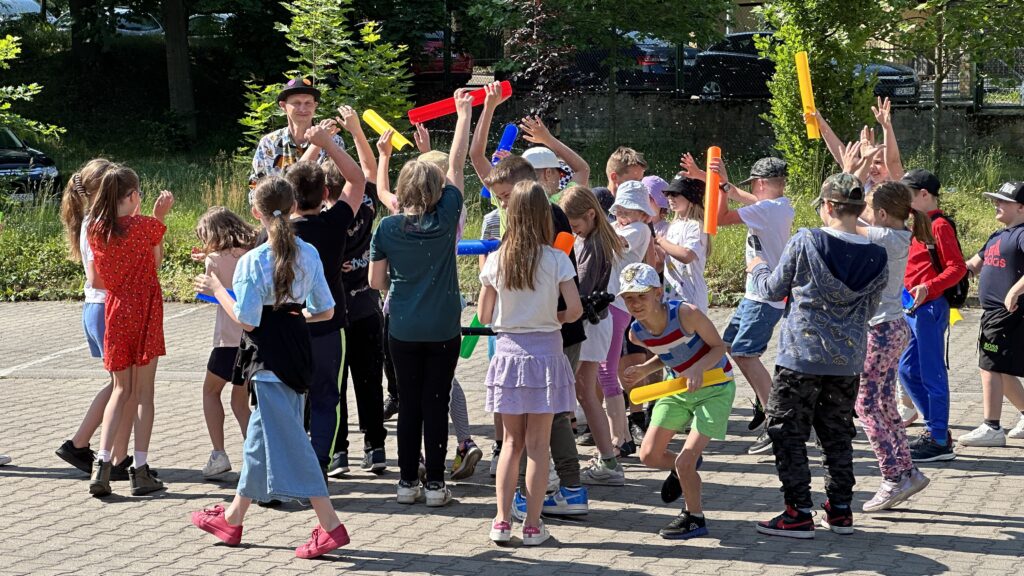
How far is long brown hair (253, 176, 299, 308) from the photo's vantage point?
6012 mm

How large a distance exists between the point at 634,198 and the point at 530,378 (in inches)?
74.6

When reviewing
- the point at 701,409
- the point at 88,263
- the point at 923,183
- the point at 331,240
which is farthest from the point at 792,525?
the point at 88,263

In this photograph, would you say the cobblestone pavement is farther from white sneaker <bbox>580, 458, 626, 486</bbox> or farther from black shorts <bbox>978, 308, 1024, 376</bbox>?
black shorts <bbox>978, 308, 1024, 376</bbox>

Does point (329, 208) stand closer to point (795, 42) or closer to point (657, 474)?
point (657, 474)

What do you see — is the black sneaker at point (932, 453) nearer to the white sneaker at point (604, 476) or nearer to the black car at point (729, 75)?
the white sneaker at point (604, 476)

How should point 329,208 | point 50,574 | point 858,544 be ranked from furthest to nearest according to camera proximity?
1. point 329,208
2. point 858,544
3. point 50,574

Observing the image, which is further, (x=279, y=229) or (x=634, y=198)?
(x=634, y=198)

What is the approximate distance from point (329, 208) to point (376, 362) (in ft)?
3.94

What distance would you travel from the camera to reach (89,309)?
7.53 m

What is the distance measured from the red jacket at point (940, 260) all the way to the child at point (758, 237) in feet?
2.65

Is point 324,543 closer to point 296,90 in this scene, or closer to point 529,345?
point 529,345

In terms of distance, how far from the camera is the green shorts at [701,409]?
6242 millimetres

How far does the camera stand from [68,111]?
1169 inches

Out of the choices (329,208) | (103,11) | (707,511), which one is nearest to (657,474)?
(707,511)
